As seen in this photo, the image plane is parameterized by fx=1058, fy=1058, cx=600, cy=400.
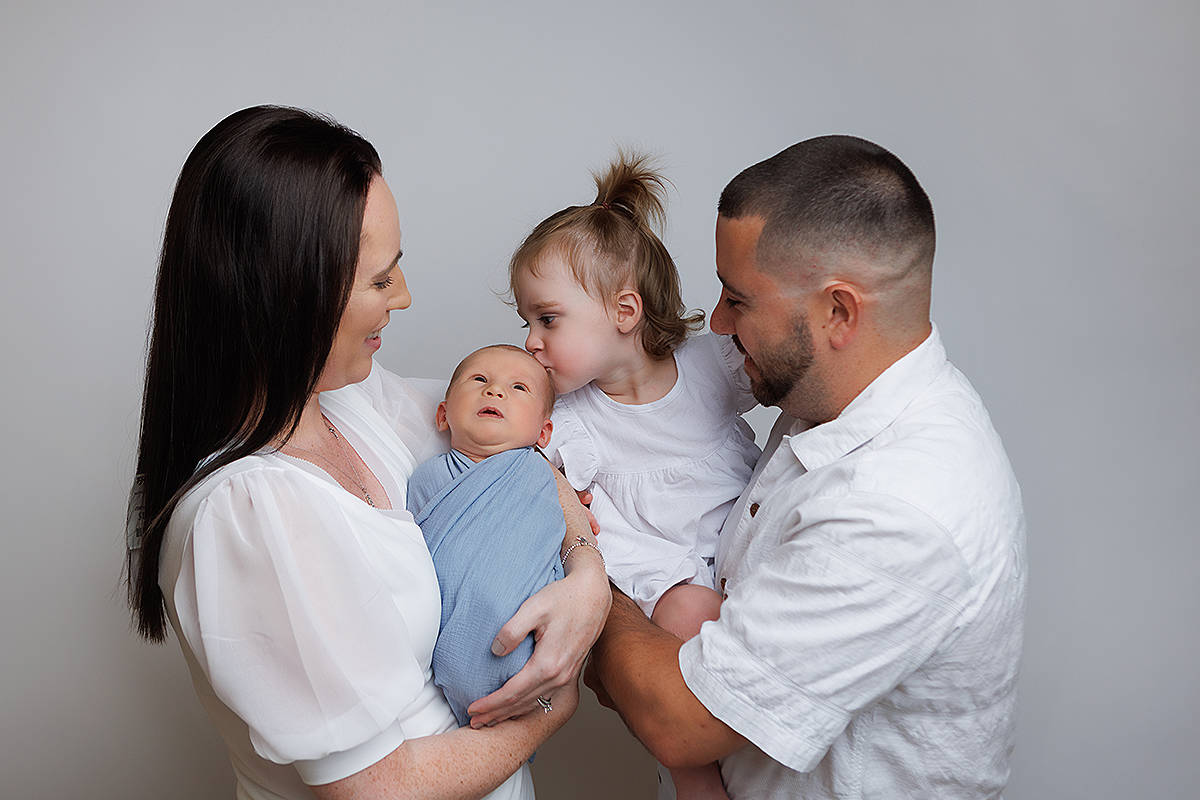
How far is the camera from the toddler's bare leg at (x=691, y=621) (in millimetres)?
2010

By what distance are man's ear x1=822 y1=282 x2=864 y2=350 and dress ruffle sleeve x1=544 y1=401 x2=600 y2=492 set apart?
2.59 feet

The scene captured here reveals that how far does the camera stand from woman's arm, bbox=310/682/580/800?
1.61 meters

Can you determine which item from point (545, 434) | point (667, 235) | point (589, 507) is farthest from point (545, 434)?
point (667, 235)

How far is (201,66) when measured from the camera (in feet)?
10.2

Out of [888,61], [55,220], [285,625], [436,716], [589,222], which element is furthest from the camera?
[888,61]

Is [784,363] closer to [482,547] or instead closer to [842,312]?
[842,312]

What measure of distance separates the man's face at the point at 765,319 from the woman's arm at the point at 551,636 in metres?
0.48

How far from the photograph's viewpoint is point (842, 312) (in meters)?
1.80

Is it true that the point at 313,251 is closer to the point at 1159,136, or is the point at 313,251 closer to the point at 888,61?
the point at 888,61

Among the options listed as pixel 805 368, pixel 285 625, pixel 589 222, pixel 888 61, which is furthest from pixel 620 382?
pixel 888 61

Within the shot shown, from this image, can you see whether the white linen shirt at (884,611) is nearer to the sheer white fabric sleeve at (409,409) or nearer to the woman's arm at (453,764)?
the woman's arm at (453,764)

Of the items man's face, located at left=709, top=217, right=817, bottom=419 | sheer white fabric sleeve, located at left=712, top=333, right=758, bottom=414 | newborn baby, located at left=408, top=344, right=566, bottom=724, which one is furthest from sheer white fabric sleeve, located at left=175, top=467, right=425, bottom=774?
sheer white fabric sleeve, located at left=712, top=333, right=758, bottom=414

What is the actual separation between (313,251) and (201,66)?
176cm

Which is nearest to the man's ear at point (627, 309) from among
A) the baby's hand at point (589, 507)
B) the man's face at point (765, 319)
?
the baby's hand at point (589, 507)
